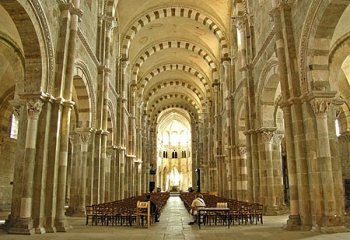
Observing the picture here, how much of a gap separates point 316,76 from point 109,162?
56.5ft

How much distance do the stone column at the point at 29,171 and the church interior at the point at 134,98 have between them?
0.03 metres

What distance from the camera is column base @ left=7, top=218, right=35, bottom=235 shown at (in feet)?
31.9

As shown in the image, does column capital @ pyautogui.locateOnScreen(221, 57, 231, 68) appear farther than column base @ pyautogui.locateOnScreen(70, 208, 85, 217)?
Yes

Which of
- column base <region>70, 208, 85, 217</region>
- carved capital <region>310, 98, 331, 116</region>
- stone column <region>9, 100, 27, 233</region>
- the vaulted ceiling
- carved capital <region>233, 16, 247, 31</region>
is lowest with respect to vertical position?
column base <region>70, 208, 85, 217</region>

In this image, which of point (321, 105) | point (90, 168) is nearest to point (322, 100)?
point (321, 105)

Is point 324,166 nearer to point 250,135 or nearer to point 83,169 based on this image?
point 250,135

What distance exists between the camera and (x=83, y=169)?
1697 cm

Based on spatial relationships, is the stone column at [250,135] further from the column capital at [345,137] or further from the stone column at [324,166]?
the column capital at [345,137]

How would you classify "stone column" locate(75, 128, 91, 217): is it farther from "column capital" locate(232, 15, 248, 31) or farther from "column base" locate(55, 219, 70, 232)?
"column capital" locate(232, 15, 248, 31)

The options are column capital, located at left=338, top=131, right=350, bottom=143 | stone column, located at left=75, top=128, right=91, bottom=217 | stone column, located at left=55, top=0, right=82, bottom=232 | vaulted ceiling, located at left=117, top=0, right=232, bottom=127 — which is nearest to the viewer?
stone column, located at left=55, top=0, right=82, bottom=232

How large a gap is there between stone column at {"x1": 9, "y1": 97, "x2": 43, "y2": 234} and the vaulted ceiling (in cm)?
1688

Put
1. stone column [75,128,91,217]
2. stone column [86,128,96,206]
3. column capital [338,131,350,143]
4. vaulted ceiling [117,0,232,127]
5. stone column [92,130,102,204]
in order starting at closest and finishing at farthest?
stone column [75,128,91,217], stone column [86,128,96,206], stone column [92,130,102,204], column capital [338,131,350,143], vaulted ceiling [117,0,232,127]

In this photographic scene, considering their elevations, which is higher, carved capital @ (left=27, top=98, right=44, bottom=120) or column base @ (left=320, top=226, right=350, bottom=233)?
carved capital @ (left=27, top=98, right=44, bottom=120)

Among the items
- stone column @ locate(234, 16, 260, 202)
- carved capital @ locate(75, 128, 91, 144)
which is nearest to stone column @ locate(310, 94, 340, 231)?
stone column @ locate(234, 16, 260, 202)
